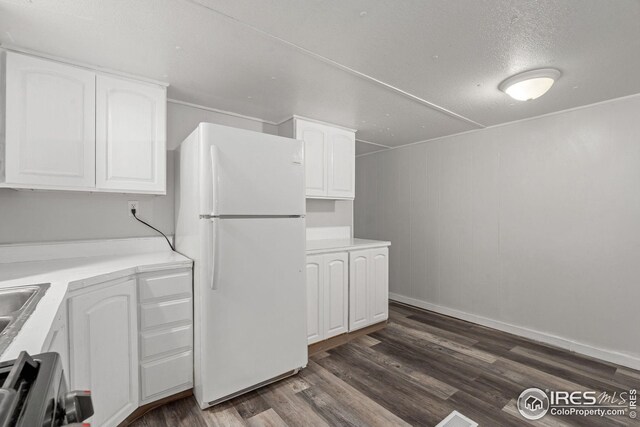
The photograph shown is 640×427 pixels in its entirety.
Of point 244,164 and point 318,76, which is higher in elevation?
point 318,76

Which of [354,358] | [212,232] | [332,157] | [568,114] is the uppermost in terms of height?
[568,114]

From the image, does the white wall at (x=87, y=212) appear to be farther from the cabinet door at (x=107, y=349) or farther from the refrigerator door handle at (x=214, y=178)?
the refrigerator door handle at (x=214, y=178)

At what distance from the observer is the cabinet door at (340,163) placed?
3193 millimetres

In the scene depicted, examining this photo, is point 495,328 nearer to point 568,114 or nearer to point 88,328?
point 568,114

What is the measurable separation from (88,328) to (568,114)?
13.0 ft

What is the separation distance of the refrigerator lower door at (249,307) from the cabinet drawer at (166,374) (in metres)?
0.08

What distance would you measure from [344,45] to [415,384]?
7.63 feet

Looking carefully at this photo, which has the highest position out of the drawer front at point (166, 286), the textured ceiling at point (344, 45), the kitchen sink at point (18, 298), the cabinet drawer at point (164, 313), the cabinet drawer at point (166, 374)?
the textured ceiling at point (344, 45)

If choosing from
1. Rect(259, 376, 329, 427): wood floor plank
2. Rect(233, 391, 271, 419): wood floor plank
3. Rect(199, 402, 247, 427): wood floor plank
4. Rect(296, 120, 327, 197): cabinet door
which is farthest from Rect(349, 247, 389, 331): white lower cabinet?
Rect(199, 402, 247, 427): wood floor plank

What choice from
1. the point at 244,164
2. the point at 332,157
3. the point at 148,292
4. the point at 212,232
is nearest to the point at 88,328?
the point at 148,292

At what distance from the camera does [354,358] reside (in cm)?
261

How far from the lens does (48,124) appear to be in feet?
5.83

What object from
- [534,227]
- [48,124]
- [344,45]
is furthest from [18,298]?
[534,227]

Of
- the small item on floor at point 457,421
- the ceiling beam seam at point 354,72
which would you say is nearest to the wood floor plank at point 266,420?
the small item on floor at point 457,421
